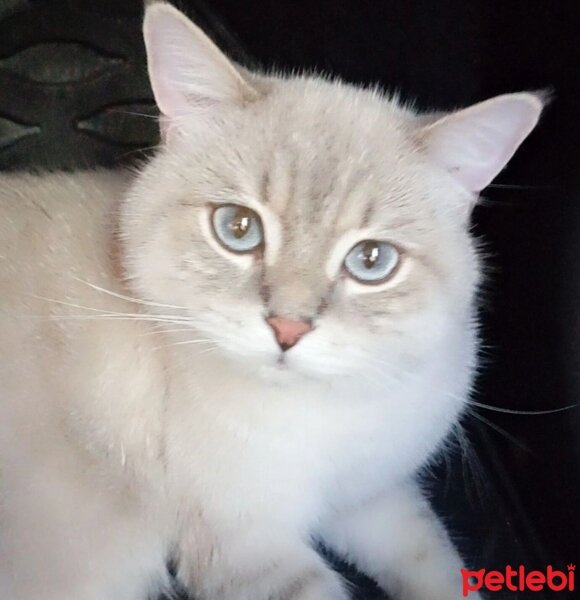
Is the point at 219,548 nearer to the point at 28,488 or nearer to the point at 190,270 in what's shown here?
the point at 28,488

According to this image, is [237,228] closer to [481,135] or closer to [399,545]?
[481,135]

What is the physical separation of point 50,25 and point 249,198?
88 cm

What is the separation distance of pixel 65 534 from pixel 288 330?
51 cm

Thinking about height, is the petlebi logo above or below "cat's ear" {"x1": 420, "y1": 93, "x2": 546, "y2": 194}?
below

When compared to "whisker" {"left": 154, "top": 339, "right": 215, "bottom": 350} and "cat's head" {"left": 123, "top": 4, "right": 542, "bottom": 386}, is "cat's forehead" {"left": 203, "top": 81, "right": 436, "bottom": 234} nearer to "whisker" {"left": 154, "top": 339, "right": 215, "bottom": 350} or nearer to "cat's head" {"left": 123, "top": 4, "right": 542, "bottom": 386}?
"cat's head" {"left": 123, "top": 4, "right": 542, "bottom": 386}

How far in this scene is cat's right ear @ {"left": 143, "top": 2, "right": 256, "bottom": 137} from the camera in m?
1.07

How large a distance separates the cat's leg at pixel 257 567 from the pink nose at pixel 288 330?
0.31 meters

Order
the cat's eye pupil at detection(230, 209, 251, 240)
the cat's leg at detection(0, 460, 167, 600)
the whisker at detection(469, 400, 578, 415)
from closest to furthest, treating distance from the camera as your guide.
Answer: the cat's eye pupil at detection(230, 209, 251, 240), the cat's leg at detection(0, 460, 167, 600), the whisker at detection(469, 400, 578, 415)

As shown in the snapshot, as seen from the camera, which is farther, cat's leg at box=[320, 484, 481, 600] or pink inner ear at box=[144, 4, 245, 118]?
cat's leg at box=[320, 484, 481, 600]

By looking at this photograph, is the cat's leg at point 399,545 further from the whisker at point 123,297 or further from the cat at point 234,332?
the whisker at point 123,297

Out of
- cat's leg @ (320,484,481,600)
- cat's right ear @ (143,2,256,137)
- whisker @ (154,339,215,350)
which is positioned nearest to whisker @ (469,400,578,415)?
cat's leg @ (320,484,481,600)

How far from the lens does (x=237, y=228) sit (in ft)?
3.61

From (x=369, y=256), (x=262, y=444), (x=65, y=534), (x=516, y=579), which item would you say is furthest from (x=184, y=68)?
(x=516, y=579)

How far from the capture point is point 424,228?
3.65 feet
